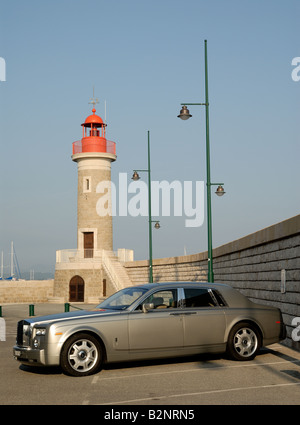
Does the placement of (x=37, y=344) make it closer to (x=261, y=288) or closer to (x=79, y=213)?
(x=261, y=288)

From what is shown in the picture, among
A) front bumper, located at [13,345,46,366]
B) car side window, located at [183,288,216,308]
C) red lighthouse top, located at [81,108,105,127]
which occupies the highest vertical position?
red lighthouse top, located at [81,108,105,127]

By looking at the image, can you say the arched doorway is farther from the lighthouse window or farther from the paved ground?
the paved ground

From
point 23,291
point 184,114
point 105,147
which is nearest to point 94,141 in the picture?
point 105,147

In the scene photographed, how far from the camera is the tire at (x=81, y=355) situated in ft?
31.5

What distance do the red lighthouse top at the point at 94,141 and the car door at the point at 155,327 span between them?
1408 inches

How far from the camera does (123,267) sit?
4422 cm

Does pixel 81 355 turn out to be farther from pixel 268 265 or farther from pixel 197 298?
pixel 268 265

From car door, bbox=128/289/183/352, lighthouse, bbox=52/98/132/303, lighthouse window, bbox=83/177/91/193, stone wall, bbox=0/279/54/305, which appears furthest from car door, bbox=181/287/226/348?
stone wall, bbox=0/279/54/305

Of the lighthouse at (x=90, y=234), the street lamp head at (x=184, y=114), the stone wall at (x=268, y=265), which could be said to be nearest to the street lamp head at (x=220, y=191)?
the stone wall at (x=268, y=265)

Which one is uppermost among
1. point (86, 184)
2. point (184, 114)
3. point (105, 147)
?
point (105, 147)

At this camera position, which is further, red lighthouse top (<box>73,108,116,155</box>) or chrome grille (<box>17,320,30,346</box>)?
red lighthouse top (<box>73,108,116,155</box>)

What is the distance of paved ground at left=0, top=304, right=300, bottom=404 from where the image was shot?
757 centimetres

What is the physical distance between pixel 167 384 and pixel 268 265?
7.09 meters

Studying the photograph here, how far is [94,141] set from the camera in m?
46.0
